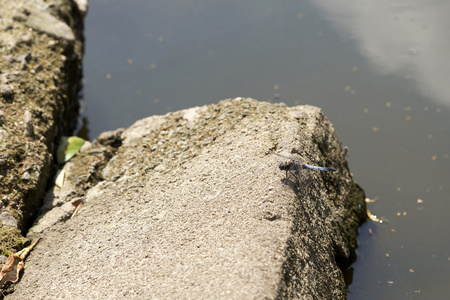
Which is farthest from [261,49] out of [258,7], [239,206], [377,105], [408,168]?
[239,206]

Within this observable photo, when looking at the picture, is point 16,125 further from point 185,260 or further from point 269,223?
point 269,223

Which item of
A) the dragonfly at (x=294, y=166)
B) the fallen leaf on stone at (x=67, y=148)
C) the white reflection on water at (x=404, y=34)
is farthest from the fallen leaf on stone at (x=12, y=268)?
the white reflection on water at (x=404, y=34)

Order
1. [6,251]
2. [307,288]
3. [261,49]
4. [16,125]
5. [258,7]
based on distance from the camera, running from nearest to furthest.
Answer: [307,288], [6,251], [16,125], [261,49], [258,7]

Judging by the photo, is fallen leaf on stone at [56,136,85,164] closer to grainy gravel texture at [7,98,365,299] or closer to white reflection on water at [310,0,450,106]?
grainy gravel texture at [7,98,365,299]

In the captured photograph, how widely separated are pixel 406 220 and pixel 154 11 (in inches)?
166

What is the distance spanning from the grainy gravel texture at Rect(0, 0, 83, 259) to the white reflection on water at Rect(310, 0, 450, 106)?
332 cm

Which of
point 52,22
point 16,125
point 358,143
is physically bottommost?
point 358,143

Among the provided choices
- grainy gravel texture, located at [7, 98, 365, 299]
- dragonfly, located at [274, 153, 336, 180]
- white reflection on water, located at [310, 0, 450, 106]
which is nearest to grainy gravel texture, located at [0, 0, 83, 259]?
grainy gravel texture, located at [7, 98, 365, 299]

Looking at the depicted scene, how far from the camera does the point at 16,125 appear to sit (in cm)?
381

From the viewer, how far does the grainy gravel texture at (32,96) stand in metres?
3.46

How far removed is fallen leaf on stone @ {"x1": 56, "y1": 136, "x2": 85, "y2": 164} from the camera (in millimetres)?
4142

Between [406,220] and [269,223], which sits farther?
[406,220]

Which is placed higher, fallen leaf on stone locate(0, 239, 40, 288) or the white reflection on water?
the white reflection on water

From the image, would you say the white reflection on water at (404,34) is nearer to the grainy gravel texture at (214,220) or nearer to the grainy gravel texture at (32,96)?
the grainy gravel texture at (214,220)
